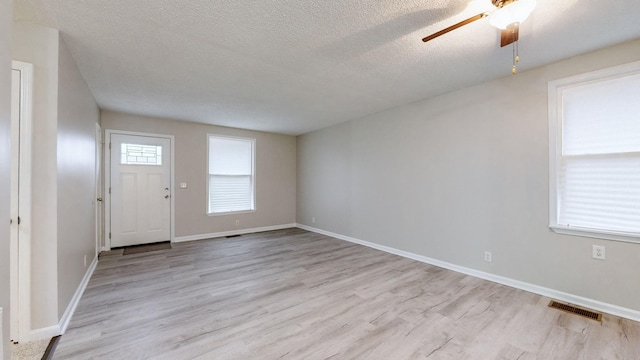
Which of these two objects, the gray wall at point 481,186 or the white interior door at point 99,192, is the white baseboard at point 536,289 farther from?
the white interior door at point 99,192

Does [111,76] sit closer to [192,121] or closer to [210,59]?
[210,59]

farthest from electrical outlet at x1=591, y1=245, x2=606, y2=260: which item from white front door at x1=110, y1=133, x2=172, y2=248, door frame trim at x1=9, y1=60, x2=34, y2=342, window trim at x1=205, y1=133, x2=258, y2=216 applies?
white front door at x1=110, y1=133, x2=172, y2=248

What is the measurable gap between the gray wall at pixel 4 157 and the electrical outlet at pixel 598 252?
416 cm

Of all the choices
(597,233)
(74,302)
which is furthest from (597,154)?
(74,302)

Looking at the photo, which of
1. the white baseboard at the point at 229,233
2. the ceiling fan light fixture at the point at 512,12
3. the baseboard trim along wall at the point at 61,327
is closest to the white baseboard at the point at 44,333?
the baseboard trim along wall at the point at 61,327

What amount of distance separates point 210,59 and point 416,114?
2.89 m

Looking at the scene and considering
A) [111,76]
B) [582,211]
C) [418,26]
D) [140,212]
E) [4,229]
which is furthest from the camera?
[140,212]

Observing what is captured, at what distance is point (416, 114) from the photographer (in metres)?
3.92

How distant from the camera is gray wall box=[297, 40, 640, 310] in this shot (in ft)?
8.27

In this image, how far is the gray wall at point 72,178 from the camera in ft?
7.08

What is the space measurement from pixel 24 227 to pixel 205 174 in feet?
11.5

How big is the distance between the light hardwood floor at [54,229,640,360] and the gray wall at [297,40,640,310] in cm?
31

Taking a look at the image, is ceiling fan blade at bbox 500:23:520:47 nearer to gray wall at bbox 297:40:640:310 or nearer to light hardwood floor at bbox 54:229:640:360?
gray wall at bbox 297:40:640:310

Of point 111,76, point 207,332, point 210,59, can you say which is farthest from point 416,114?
point 111,76
